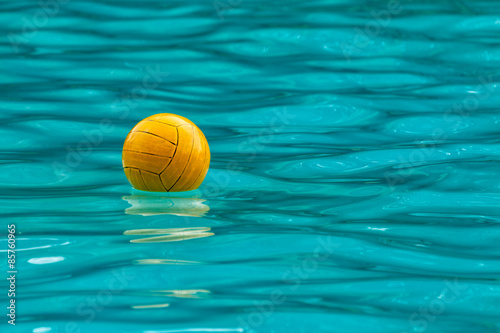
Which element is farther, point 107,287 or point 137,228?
point 137,228

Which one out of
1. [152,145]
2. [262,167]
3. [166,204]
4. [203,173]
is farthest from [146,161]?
[262,167]

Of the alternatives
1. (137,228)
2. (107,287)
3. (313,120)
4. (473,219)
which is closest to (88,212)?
(137,228)

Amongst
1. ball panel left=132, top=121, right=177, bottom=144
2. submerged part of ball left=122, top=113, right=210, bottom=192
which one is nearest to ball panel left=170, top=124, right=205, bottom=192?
submerged part of ball left=122, top=113, right=210, bottom=192

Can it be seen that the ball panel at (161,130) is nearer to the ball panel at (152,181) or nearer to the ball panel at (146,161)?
the ball panel at (146,161)

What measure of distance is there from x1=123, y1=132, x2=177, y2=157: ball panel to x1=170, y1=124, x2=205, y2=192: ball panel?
0.14 m

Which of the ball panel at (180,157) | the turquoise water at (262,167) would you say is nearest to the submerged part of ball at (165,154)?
the ball panel at (180,157)

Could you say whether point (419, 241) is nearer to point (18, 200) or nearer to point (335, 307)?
point (335, 307)

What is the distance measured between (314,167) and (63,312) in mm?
2872

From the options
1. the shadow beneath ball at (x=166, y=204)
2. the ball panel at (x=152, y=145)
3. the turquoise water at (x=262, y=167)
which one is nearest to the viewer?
the turquoise water at (x=262, y=167)

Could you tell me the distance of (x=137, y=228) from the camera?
15.1 feet

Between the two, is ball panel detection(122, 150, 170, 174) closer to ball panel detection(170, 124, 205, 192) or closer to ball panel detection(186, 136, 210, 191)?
ball panel detection(170, 124, 205, 192)

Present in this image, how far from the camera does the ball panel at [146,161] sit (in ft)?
16.3

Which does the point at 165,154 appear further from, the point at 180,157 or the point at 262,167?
the point at 262,167

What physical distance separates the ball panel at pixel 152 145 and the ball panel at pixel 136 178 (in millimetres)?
137
